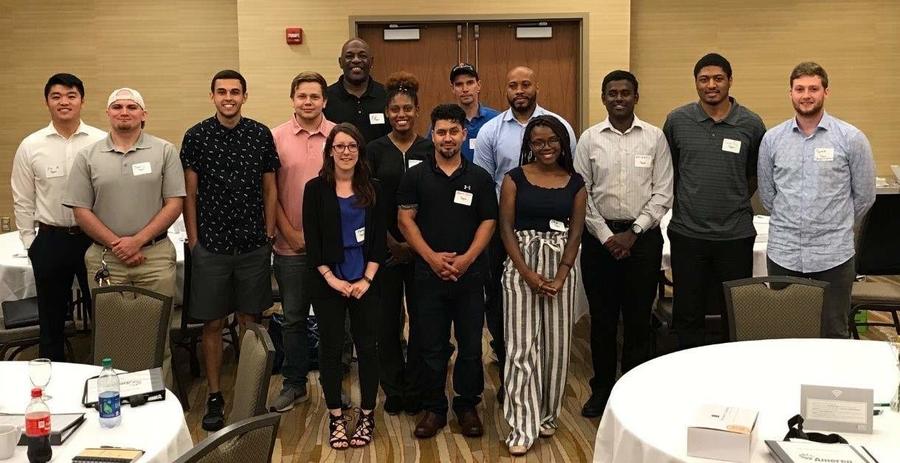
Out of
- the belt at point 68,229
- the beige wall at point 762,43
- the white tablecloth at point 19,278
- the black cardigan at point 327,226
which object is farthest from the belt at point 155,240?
the beige wall at point 762,43

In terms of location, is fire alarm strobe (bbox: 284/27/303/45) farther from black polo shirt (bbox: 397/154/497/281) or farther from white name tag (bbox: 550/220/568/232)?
white name tag (bbox: 550/220/568/232)

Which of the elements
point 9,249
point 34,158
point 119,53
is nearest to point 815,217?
point 34,158

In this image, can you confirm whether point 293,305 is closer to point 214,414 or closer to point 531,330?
point 214,414

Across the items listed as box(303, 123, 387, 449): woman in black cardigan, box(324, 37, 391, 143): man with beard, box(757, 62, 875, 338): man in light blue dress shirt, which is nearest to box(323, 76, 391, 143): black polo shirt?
box(324, 37, 391, 143): man with beard

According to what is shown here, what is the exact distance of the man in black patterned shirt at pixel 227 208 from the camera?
14.8 ft

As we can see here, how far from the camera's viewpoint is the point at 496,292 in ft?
16.3

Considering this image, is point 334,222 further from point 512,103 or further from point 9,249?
point 9,249

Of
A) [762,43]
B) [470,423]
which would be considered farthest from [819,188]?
[762,43]

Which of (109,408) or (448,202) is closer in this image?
(109,408)

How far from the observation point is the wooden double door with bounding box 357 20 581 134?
793 centimetres

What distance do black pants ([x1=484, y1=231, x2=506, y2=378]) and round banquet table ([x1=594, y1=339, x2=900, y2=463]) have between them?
1656mm

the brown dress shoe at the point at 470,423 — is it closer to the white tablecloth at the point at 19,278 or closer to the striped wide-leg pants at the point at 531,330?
the striped wide-leg pants at the point at 531,330

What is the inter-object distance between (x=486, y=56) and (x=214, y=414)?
450cm

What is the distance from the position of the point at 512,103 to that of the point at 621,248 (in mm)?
1027
